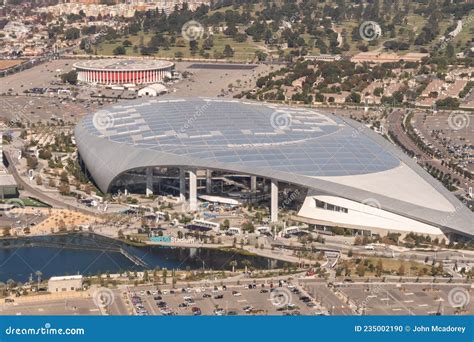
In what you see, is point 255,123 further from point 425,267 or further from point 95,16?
point 95,16

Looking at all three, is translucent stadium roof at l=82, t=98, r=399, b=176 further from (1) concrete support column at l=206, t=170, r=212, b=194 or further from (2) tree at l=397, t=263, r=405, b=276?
(2) tree at l=397, t=263, r=405, b=276

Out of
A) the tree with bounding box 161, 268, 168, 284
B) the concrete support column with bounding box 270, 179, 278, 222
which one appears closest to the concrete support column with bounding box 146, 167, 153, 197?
the concrete support column with bounding box 270, 179, 278, 222

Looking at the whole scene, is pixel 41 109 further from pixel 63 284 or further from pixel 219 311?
pixel 219 311

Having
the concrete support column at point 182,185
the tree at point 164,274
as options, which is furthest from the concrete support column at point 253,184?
the tree at point 164,274

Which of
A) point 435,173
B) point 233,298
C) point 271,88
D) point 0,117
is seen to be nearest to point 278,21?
point 271,88

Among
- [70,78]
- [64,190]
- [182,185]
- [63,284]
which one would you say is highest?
[182,185]

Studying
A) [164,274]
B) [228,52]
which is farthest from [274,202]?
[228,52]
